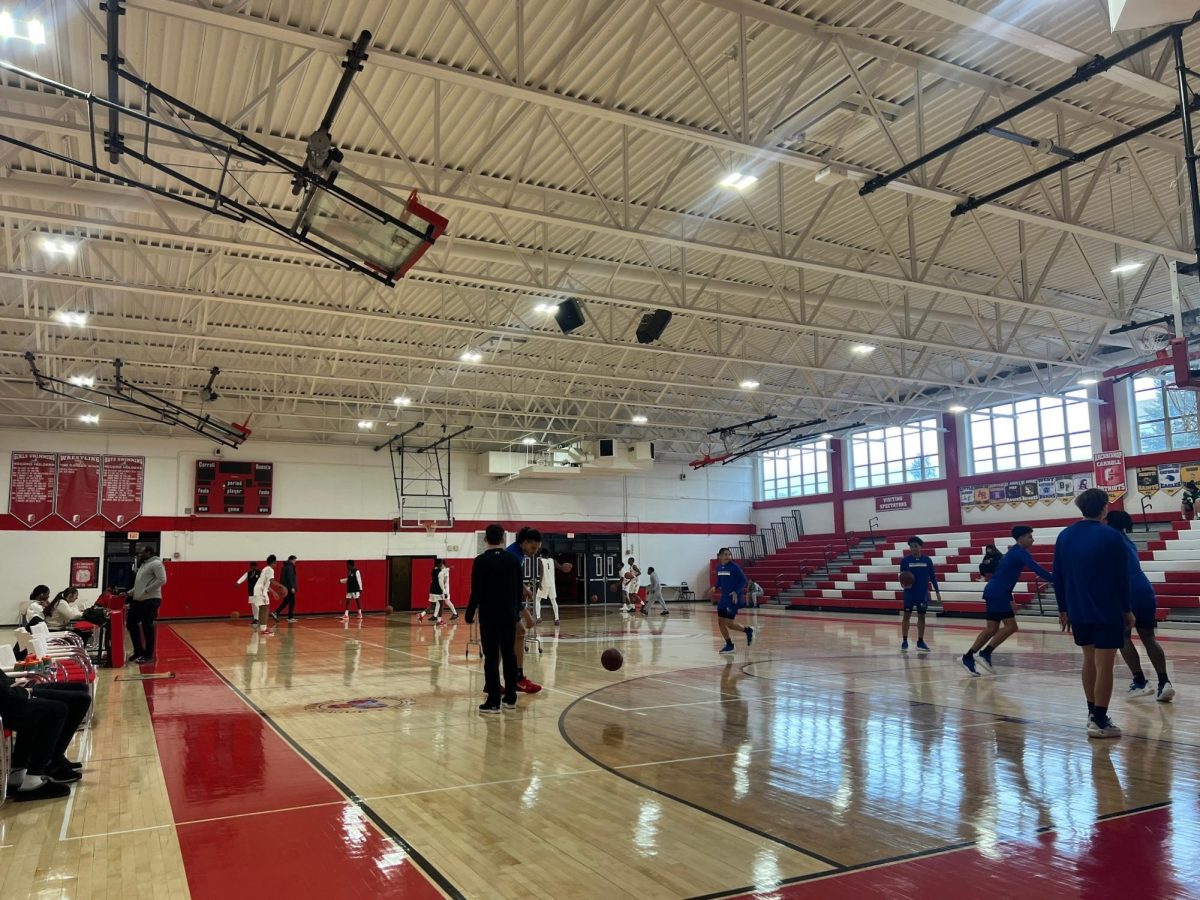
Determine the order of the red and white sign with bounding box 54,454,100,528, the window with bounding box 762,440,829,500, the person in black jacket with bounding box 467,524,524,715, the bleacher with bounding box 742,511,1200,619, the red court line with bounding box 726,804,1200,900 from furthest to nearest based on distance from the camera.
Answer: the window with bounding box 762,440,829,500 → the red and white sign with bounding box 54,454,100,528 → the bleacher with bounding box 742,511,1200,619 → the person in black jacket with bounding box 467,524,524,715 → the red court line with bounding box 726,804,1200,900

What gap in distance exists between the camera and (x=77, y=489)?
23359 millimetres

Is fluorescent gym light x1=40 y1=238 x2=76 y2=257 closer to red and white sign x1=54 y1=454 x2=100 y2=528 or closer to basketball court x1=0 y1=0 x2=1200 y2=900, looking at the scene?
basketball court x1=0 y1=0 x2=1200 y2=900

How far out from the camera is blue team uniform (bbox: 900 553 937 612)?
1191 centimetres

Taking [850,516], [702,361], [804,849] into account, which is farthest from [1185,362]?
[850,516]

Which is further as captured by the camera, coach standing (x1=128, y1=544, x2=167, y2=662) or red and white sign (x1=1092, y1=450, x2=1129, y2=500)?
red and white sign (x1=1092, y1=450, x2=1129, y2=500)

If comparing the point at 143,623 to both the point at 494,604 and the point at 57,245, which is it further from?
the point at 494,604

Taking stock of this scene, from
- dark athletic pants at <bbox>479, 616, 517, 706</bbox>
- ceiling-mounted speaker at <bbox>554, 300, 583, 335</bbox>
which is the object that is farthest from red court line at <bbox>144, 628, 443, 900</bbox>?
ceiling-mounted speaker at <bbox>554, 300, 583, 335</bbox>

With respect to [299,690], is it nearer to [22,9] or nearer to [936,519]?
[22,9]

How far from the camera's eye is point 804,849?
145 inches

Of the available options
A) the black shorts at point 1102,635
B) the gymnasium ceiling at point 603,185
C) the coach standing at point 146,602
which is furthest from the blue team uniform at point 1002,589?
the coach standing at point 146,602

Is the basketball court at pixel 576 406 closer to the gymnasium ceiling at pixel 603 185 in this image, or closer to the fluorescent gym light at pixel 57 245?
the gymnasium ceiling at pixel 603 185

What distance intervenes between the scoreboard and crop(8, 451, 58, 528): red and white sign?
3.67 meters

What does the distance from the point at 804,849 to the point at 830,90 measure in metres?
7.99

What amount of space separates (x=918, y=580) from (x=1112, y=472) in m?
12.4
